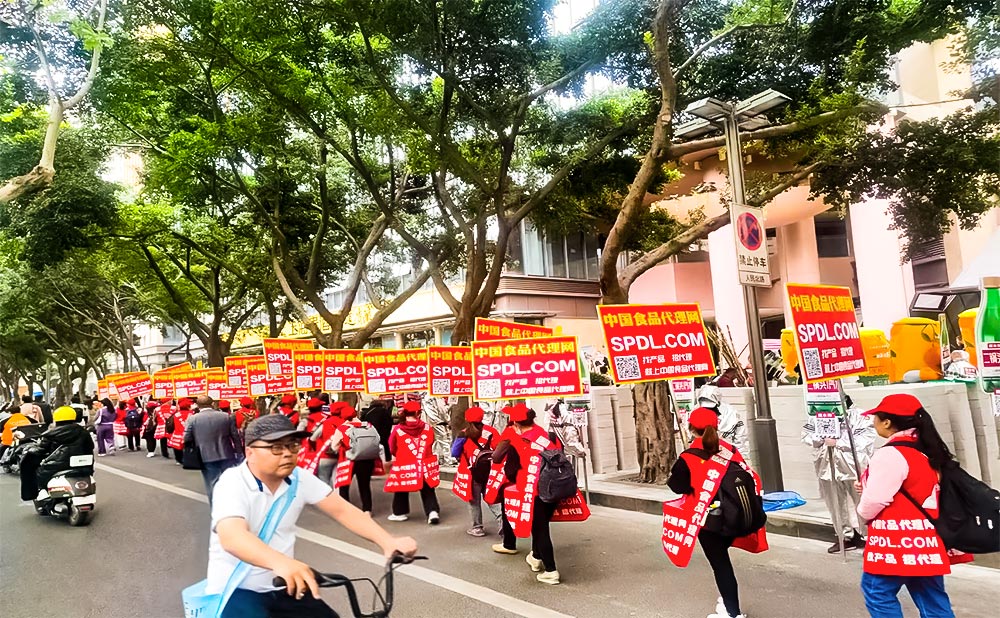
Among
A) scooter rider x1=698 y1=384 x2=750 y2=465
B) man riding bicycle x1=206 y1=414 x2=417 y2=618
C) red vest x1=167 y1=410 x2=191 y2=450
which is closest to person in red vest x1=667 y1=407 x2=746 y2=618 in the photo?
man riding bicycle x1=206 y1=414 x2=417 y2=618

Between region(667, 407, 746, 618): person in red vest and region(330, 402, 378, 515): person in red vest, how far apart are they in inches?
226

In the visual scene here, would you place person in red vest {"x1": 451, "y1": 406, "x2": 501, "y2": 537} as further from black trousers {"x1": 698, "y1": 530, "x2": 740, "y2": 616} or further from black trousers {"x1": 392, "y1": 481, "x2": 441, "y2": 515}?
black trousers {"x1": 698, "y1": 530, "x2": 740, "y2": 616}

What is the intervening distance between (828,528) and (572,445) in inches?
150

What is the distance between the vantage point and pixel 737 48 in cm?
1220

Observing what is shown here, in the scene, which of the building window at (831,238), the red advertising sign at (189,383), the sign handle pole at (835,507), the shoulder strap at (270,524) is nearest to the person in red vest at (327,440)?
the sign handle pole at (835,507)

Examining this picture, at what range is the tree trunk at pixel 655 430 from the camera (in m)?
10.6

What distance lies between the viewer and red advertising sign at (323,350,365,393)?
45.8 feet

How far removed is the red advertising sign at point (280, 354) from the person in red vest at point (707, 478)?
1180cm

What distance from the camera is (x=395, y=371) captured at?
13.4 meters

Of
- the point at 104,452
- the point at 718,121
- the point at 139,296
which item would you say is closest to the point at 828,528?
the point at 718,121

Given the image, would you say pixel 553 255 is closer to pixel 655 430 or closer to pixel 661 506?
pixel 655 430

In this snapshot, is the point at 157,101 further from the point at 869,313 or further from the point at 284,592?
the point at 869,313

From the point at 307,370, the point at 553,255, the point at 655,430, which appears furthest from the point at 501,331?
the point at 553,255

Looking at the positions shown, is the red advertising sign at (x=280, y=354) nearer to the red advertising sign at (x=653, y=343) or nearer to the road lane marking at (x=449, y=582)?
the road lane marking at (x=449, y=582)
